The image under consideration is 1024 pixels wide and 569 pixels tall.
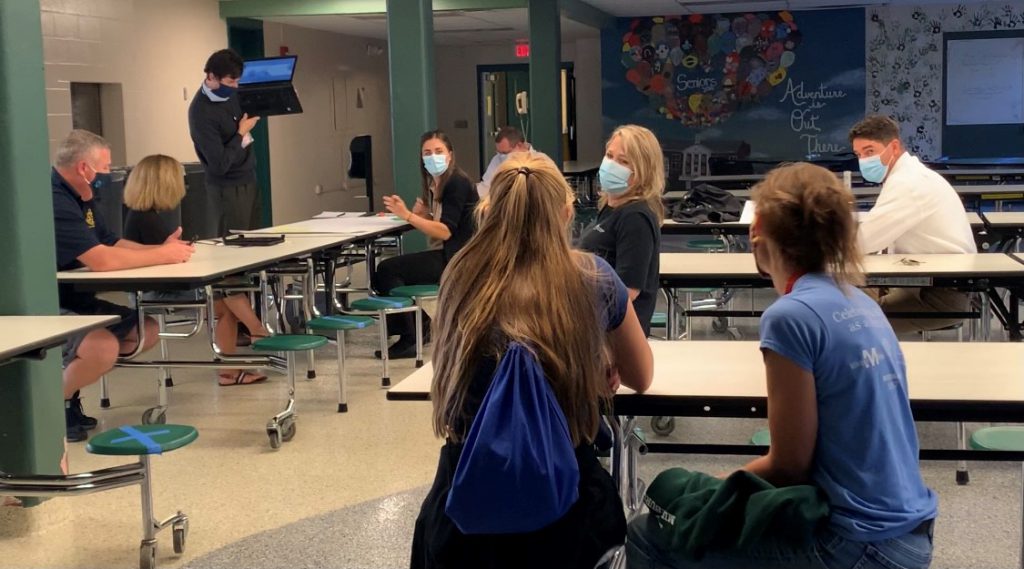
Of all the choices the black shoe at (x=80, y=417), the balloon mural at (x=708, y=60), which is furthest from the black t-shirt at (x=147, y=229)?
the balloon mural at (x=708, y=60)

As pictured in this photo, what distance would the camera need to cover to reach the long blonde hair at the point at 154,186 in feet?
17.5

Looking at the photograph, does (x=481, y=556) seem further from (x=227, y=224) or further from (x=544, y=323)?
(x=227, y=224)

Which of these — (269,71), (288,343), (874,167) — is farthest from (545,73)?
(288,343)

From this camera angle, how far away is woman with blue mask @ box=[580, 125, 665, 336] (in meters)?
3.67

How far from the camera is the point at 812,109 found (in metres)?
13.3

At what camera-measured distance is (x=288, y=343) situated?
4953 millimetres

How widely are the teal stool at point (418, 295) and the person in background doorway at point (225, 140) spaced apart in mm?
1164

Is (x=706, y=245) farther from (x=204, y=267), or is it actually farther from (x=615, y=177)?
(x=615, y=177)

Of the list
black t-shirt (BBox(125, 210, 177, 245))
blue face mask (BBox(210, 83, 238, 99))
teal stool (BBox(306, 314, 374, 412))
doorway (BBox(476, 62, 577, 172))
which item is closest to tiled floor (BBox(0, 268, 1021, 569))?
teal stool (BBox(306, 314, 374, 412))

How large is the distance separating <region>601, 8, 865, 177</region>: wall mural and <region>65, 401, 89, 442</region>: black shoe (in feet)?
31.5

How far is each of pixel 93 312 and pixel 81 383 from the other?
31cm

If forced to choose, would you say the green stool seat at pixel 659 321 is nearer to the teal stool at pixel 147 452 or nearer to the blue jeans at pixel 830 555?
the teal stool at pixel 147 452

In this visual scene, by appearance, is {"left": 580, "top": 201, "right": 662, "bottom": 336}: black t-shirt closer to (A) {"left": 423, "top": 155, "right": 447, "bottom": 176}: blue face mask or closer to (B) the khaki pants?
(B) the khaki pants

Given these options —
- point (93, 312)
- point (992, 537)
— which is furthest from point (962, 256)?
point (93, 312)
